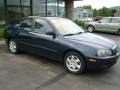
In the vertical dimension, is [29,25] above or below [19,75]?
above

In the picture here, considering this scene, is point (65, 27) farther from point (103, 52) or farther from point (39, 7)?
point (39, 7)

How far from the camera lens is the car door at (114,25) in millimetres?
14184

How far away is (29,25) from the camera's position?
6523 millimetres

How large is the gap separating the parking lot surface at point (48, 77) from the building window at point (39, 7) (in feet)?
33.3

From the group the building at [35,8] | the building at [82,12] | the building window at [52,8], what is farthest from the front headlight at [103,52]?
the building at [82,12]

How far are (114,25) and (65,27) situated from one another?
925cm

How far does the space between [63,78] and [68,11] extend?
1577cm

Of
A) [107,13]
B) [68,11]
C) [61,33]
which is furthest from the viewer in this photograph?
[107,13]

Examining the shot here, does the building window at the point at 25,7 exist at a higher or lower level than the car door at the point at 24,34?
higher

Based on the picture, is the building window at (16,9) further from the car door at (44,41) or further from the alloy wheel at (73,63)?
the alloy wheel at (73,63)

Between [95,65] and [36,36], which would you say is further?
[36,36]

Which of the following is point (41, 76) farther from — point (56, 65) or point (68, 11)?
point (68, 11)

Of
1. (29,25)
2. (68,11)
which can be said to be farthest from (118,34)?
(29,25)

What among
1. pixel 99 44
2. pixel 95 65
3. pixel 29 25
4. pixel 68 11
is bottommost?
pixel 95 65
